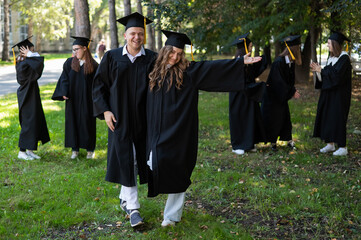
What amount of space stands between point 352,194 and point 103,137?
5.63 m

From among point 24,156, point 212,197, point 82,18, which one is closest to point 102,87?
point 212,197

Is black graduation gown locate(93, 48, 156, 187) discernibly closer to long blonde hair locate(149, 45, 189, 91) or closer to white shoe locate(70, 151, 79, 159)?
long blonde hair locate(149, 45, 189, 91)

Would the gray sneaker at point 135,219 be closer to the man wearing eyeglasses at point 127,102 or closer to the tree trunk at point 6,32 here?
the man wearing eyeglasses at point 127,102

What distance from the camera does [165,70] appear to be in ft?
15.4

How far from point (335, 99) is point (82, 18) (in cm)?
629

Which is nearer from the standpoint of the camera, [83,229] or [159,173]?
[159,173]

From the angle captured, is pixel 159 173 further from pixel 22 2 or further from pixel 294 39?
pixel 22 2

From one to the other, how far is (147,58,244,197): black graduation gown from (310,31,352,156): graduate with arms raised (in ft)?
11.4

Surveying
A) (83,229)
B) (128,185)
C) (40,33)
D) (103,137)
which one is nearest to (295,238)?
(128,185)

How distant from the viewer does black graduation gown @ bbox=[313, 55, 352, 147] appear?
784 cm

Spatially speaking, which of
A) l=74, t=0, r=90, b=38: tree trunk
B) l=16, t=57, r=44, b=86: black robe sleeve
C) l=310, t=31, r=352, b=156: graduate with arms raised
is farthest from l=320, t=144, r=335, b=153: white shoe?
l=74, t=0, r=90, b=38: tree trunk

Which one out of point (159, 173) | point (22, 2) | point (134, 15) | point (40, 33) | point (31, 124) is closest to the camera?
point (159, 173)

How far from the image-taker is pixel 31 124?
7.95 meters

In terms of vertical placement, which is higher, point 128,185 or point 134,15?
point 134,15
